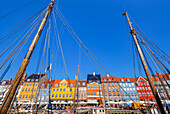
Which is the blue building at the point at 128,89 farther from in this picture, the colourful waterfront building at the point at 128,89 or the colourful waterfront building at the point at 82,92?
the colourful waterfront building at the point at 82,92

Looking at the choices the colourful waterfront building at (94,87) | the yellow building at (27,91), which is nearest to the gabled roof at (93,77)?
the colourful waterfront building at (94,87)

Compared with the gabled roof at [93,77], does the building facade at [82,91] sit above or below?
below

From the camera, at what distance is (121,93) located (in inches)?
1468

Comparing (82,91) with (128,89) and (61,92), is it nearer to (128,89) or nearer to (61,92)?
(61,92)

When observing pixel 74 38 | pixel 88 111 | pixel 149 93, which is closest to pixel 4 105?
pixel 74 38

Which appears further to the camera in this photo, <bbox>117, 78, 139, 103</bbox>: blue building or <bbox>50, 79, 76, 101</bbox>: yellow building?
<bbox>117, 78, 139, 103</bbox>: blue building

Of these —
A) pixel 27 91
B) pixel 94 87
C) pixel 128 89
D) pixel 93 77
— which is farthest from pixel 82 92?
pixel 27 91

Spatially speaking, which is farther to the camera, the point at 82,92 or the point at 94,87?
the point at 94,87

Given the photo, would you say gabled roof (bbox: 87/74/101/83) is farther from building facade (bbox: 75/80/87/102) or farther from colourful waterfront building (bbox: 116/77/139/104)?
colourful waterfront building (bbox: 116/77/139/104)

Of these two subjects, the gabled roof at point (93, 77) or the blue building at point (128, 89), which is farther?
the gabled roof at point (93, 77)

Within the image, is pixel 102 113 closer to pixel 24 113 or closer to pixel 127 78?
pixel 24 113

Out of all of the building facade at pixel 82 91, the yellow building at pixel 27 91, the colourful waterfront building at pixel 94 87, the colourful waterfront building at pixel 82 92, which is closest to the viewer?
the yellow building at pixel 27 91

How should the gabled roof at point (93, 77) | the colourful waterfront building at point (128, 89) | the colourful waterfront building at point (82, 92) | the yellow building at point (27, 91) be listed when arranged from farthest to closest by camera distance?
the gabled roof at point (93, 77)
the colourful waterfront building at point (128, 89)
the colourful waterfront building at point (82, 92)
the yellow building at point (27, 91)

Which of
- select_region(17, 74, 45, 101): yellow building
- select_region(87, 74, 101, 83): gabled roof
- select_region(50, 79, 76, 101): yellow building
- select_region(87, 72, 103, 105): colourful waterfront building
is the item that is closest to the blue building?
select_region(87, 72, 103, 105): colourful waterfront building
